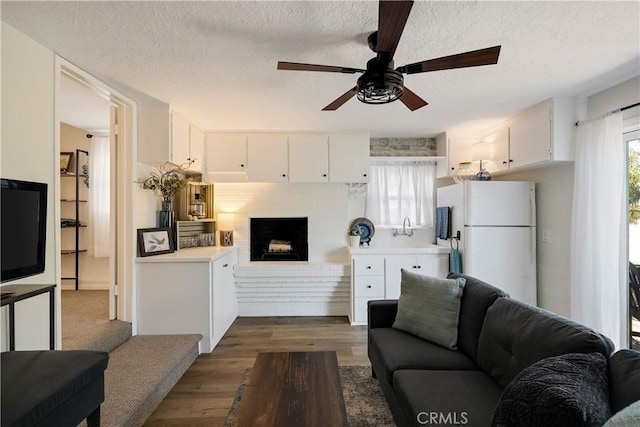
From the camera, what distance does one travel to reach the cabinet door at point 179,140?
310 cm

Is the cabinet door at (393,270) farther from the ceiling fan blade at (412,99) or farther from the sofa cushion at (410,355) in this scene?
the ceiling fan blade at (412,99)

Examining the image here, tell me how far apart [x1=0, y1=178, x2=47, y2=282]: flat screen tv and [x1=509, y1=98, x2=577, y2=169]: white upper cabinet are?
3.96 meters

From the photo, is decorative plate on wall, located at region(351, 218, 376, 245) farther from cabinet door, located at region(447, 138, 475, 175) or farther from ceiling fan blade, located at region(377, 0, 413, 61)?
ceiling fan blade, located at region(377, 0, 413, 61)

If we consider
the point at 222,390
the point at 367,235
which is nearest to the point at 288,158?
the point at 367,235

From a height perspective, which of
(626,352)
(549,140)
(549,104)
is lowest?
(626,352)

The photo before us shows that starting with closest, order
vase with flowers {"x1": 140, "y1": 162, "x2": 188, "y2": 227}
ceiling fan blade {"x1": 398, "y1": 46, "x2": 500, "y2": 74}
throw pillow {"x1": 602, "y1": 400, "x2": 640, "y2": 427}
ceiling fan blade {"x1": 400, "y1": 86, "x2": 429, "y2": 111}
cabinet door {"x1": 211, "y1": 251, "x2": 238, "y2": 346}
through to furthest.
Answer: throw pillow {"x1": 602, "y1": 400, "x2": 640, "y2": 427}
ceiling fan blade {"x1": 398, "y1": 46, "x2": 500, "y2": 74}
ceiling fan blade {"x1": 400, "y1": 86, "x2": 429, "y2": 111}
cabinet door {"x1": 211, "y1": 251, "x2": 238, "y2": 346}
vase with flowers {"x1": 140, "y1": 162, "x2": 188, "y2": 227}

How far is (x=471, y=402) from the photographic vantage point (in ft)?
4.64

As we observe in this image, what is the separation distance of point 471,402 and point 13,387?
1.95 metres

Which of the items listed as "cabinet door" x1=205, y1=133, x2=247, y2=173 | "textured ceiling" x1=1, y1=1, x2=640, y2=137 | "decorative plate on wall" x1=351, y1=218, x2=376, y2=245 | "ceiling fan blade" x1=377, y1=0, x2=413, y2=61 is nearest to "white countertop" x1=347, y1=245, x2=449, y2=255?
"decorative plate on wall" x1=351, y1=218, x2=376, y2=245

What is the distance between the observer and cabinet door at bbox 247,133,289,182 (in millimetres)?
3965

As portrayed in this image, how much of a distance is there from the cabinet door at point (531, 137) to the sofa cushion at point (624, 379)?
2345 mm

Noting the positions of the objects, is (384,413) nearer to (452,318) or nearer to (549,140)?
(452,318)

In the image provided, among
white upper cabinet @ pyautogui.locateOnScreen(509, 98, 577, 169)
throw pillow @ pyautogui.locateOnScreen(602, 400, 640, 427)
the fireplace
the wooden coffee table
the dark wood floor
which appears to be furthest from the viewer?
the fireplace

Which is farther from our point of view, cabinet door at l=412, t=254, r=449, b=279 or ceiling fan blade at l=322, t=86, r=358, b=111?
cabinet door at l=412, t=254, r=449, b=279
